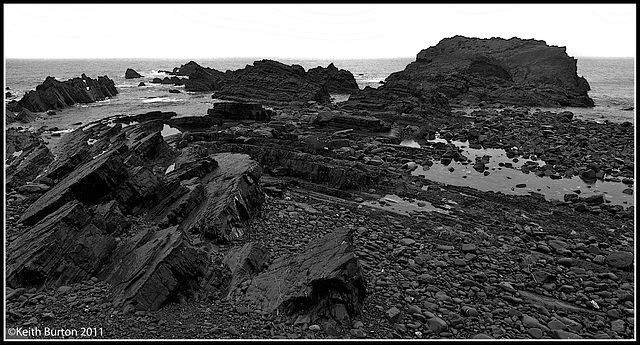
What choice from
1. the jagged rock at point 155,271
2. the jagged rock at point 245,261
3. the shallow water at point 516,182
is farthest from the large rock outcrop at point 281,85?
the jagged rock at point 155,271

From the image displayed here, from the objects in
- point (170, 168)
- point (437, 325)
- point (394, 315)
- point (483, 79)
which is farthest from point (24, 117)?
point (483, 79)

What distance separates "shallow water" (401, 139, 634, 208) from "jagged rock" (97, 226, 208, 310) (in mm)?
16083

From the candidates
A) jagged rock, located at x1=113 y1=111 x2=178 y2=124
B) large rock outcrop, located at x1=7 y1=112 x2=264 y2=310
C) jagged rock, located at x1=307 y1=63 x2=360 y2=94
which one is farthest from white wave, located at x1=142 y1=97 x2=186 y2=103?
large rock outcrop, located at x1=7 y1=112 x2=264 y2=310

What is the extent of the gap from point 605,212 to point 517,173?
22.0ft

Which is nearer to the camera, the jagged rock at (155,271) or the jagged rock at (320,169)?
the jagged rock at (155,271)

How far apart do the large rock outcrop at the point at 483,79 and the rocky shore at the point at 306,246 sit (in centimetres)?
2450

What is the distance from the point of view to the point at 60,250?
1135cm

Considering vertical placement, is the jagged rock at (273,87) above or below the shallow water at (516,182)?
above

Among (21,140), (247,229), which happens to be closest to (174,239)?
(247,229)

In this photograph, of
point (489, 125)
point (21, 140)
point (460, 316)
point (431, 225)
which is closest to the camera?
point (460, 316)

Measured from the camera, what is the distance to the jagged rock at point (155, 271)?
1006 cm

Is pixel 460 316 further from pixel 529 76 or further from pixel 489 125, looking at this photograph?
pixel 529 76

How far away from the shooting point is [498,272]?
1296 cm

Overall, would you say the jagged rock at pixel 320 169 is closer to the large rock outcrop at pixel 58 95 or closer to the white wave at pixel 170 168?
the white wave at pixel 170 168
